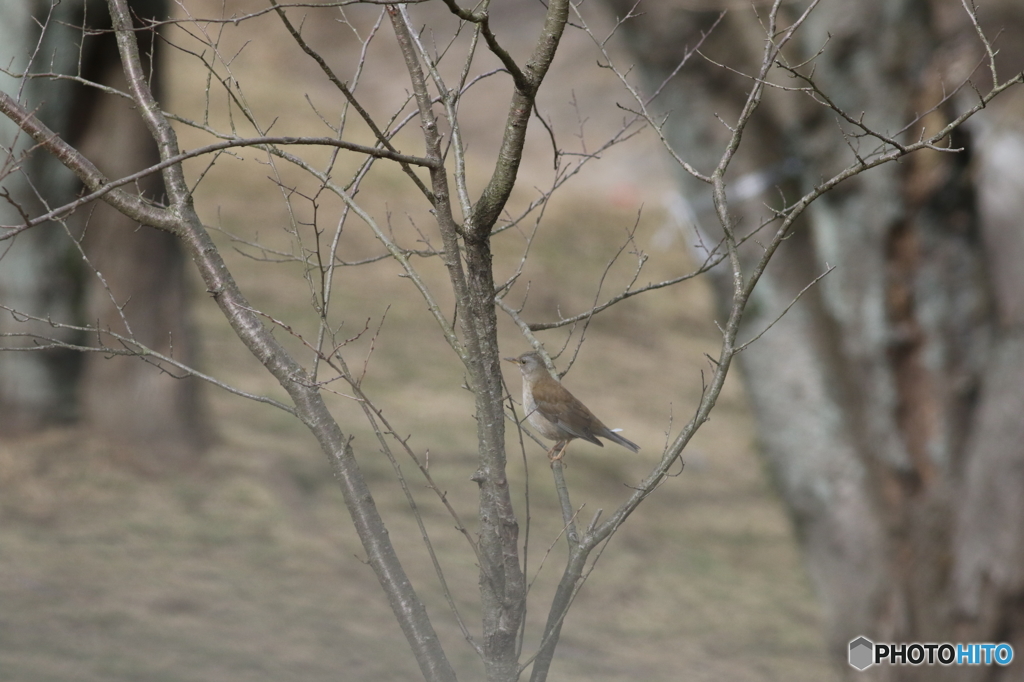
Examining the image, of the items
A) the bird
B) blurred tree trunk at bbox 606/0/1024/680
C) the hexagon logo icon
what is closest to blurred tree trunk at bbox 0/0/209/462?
the bird

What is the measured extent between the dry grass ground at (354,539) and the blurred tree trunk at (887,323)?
4.66ft

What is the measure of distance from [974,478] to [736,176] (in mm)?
2155

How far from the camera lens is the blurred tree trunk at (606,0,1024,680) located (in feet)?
16.6

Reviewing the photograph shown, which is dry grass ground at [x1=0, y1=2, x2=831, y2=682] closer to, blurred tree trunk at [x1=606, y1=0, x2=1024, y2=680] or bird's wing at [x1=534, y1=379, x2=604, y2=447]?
bird's wing at [x1=534, y1=379, x2=604, y2=447]

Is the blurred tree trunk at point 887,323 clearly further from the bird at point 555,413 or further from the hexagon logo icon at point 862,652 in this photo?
the bird at point 555,413

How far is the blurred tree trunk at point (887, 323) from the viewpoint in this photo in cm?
506

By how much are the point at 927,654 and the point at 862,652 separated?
34 cm

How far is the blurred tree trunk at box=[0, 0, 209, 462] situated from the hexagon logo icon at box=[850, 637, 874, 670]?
177 inches

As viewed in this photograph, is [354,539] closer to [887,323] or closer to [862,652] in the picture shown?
[862,652]

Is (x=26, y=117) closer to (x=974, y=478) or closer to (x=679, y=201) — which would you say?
(x=679, y=201)

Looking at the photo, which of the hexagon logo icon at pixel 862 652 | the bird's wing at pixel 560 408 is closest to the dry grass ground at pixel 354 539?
the bird's wing at pixel 560 408

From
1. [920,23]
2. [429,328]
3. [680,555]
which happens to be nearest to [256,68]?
[429,328]

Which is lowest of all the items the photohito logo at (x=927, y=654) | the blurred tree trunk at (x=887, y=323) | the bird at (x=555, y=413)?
the photohito logo at (x=927, y=654)

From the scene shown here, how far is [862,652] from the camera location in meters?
5.31
